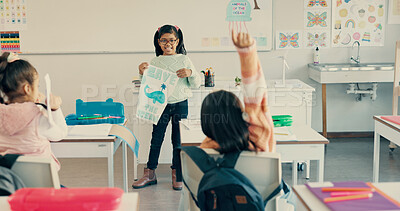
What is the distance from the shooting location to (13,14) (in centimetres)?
545

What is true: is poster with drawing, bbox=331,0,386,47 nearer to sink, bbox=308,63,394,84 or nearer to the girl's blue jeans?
sink, bbox=308,63,394,84

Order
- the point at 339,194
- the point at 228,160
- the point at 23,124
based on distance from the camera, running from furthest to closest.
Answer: the point at 23,124 < the point at 228,160 < the point at 339,194

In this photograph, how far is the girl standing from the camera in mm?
3896

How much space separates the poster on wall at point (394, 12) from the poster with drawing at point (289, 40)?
3.36 feet

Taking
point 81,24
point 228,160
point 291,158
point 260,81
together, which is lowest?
point 291,158

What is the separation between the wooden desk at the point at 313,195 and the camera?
187 cm

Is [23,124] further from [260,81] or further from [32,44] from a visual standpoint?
[32,44]

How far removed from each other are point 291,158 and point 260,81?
3.09ft

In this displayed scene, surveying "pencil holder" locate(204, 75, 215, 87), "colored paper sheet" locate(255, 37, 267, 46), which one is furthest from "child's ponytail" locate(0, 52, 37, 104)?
"colored paper sheet" locate(255, 37, 267, 46)

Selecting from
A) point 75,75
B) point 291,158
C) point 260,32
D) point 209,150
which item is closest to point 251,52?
point 209,150

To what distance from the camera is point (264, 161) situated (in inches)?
85.2

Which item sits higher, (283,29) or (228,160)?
(283,29)

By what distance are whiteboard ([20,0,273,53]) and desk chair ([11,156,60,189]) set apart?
3.48m

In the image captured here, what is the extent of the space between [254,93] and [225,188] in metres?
0.47
